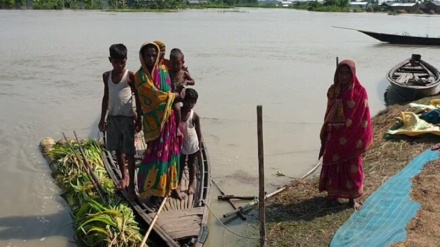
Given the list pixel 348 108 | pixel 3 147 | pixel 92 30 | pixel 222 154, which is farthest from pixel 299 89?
pixel 92 30

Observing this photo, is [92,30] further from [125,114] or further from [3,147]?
[125,114]

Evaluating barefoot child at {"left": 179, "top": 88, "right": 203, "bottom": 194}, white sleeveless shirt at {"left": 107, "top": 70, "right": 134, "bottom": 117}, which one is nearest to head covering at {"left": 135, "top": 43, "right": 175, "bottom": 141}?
white sleeveless shirt at {"left": 107, "top": 70, "right": 134, "bottom": 117}

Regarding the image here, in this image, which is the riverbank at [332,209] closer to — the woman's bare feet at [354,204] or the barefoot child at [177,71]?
the woman's bare feet at [354,204]

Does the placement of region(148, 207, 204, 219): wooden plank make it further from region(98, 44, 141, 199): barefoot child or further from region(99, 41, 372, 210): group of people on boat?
region(98, 44, 141, 199): barefoot child

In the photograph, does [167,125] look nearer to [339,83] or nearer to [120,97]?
[120,97]

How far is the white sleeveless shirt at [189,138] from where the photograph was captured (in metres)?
4.17

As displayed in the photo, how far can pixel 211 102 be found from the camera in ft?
33.2

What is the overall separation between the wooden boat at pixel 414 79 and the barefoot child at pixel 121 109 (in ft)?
21.3

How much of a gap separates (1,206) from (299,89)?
320 inches

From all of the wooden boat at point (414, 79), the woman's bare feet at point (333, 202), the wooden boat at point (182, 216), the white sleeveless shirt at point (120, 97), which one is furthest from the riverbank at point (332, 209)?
the wooden boat at point (414, 79)

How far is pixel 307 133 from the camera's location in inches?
314

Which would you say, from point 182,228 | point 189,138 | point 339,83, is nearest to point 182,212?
point 182,228

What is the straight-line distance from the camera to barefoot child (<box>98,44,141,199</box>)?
384 centimetres

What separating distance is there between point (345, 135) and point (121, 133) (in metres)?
1.87
